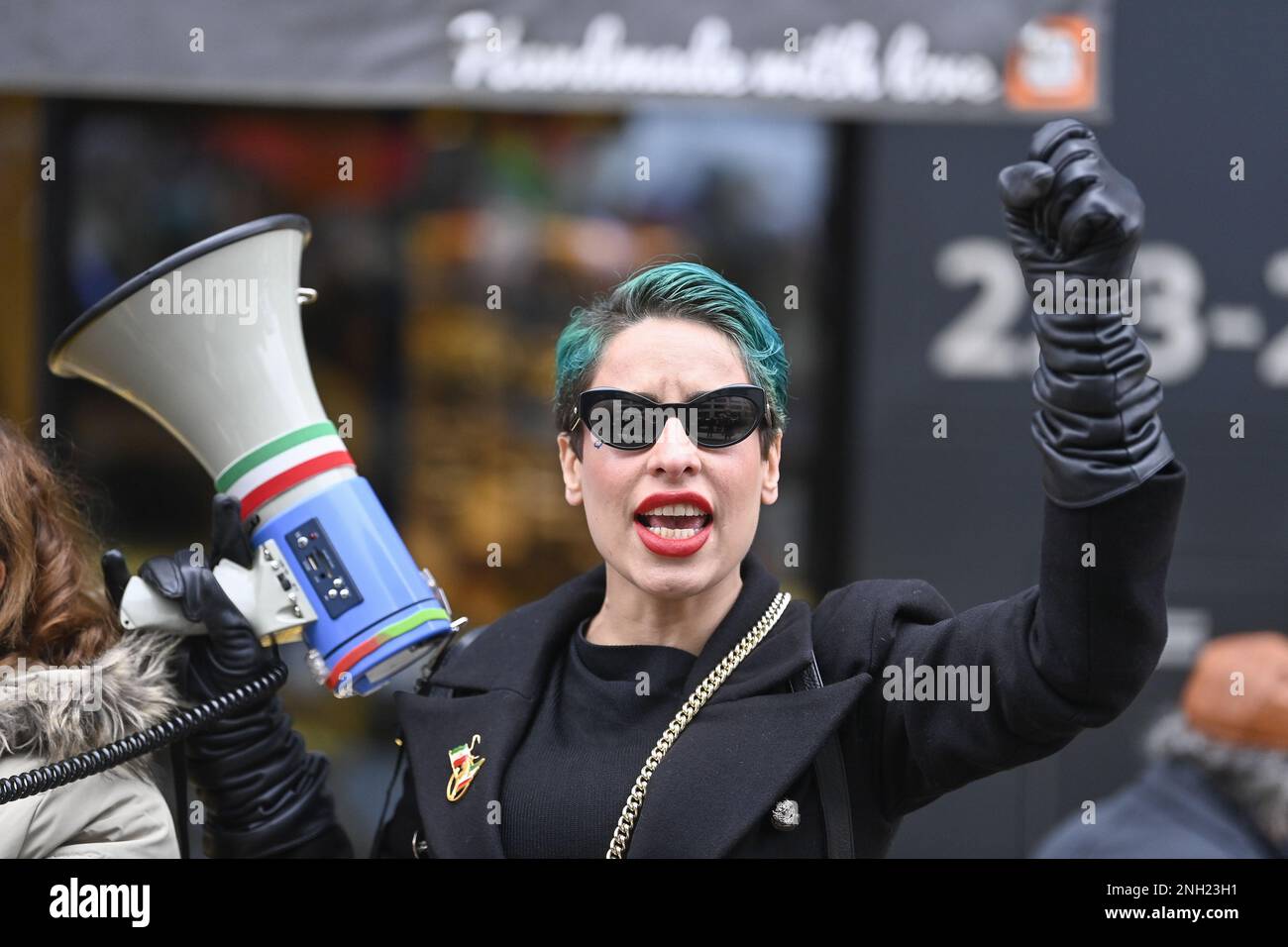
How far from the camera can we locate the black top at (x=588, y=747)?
208 cm

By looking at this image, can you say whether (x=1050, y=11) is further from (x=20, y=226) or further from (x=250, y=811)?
(x=20, y=226)

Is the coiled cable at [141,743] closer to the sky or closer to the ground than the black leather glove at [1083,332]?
closer to the ground

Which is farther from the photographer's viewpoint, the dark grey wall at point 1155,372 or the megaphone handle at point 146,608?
the dark grey wall at point 1155,372

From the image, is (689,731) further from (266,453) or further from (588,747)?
(266,453)

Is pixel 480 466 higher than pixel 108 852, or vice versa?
pixel 480 466

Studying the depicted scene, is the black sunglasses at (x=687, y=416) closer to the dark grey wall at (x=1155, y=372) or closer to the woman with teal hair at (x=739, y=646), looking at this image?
the woman with teal hair at (x=739, y=646)

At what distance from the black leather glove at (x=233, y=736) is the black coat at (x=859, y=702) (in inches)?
6.4

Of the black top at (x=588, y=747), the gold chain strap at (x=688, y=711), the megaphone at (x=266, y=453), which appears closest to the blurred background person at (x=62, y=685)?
the megaphone at (x=266, y=453)

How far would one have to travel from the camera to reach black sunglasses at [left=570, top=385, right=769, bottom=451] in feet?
6.88

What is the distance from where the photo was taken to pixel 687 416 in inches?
82.7
